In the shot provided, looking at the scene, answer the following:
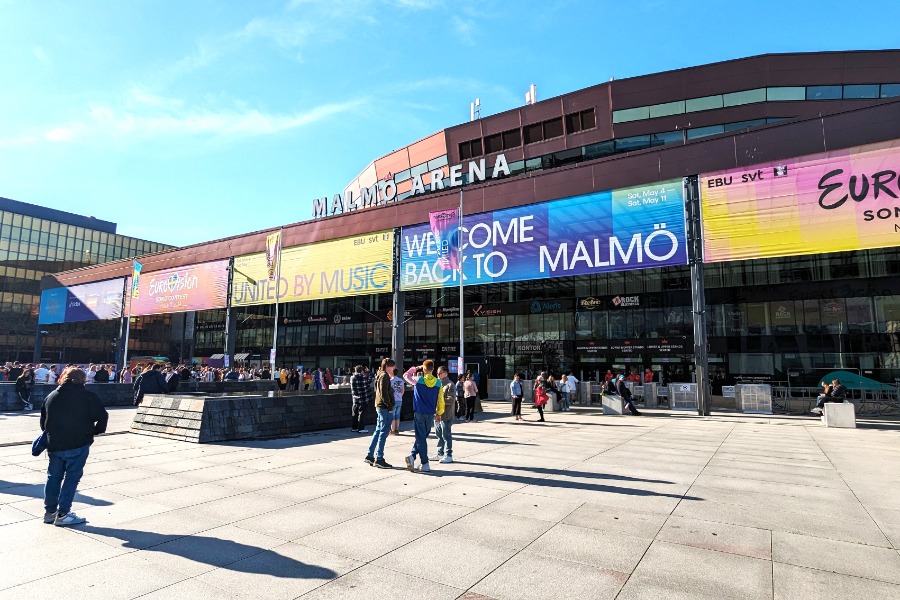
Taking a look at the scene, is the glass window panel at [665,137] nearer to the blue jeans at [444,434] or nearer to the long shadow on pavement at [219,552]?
the blue jeans at [444,434]

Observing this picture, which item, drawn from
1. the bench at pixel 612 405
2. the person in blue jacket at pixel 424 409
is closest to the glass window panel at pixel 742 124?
the bench at pixel 612 405

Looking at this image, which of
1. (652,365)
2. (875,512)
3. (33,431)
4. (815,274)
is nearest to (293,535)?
(875,512)

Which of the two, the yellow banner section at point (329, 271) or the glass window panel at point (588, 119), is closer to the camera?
the yellow banner section at point (329, 271)

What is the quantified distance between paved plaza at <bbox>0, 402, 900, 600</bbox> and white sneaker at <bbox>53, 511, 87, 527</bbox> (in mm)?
116

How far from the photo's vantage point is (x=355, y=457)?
1023cm

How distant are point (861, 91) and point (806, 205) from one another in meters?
21.6

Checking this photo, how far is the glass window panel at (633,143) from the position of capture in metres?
36.8

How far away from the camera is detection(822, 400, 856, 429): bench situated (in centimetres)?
1753

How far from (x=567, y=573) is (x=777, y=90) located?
40703mm

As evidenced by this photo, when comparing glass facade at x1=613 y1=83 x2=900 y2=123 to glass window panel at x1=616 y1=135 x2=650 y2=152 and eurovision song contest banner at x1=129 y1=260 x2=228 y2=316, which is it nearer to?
glass window panel at x1=616 y1=135 x2=650 y2=152

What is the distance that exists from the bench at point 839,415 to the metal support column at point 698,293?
4801 mm

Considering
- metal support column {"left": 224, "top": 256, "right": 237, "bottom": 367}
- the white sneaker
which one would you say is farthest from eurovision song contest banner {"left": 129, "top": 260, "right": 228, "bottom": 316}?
the white sneaker

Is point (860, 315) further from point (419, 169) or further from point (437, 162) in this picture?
point (419, 169)

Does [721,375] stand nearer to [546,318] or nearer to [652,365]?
[652,365]
